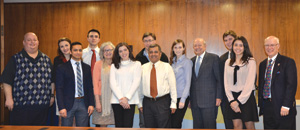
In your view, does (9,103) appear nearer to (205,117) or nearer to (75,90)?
(75,90)

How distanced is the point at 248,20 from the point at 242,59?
3666 millimetres

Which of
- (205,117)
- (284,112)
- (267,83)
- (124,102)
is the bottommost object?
(205,117)

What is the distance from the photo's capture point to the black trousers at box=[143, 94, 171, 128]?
2.99m

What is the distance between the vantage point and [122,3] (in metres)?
6.55

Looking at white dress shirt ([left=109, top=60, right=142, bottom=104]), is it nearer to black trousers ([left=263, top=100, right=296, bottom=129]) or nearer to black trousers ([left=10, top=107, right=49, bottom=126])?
black trousers ([left=10, top=107, right=49, bottom=126])

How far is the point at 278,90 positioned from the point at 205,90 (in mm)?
844

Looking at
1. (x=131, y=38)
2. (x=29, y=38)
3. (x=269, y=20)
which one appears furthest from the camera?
(x=131, y=38)

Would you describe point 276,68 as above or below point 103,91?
above

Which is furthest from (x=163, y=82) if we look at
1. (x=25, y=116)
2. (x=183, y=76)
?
(x=25, y=116)

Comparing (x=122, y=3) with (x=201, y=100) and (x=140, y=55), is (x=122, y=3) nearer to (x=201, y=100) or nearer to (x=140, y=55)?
(x=140, y=55)

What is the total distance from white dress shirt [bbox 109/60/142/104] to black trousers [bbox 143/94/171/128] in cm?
17

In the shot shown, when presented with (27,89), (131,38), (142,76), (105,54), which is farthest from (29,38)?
(131,38)

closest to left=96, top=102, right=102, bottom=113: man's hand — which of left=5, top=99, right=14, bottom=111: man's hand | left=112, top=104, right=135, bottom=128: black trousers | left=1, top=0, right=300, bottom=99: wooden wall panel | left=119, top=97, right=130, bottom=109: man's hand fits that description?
left=112, top=104, right=135, bottom=128: black trousers

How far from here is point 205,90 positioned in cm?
314
